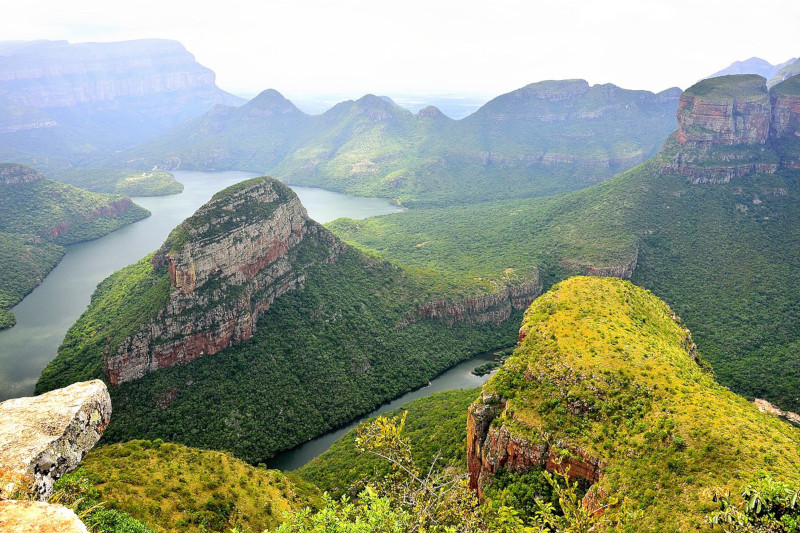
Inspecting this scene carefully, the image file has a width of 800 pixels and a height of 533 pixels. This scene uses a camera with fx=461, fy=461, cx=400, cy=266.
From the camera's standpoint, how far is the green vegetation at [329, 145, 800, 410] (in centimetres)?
7762

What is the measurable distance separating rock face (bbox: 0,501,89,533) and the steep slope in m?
19.8

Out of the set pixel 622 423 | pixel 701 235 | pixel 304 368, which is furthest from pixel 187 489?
pixel 701 235

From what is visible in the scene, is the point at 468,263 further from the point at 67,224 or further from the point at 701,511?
the point at 67,224

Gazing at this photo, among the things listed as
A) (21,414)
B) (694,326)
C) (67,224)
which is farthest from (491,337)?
(67,224)

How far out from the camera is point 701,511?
2450 centimetres

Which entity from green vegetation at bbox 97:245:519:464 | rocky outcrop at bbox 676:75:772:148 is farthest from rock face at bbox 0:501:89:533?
rocky outcrop at bbox 676:75:772:148

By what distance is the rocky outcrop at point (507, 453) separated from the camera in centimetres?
3244

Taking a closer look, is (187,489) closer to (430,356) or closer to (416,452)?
(416,452)

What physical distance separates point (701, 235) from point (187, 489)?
370 feet

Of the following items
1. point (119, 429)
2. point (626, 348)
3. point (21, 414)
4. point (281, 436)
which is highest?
point (21, 414)

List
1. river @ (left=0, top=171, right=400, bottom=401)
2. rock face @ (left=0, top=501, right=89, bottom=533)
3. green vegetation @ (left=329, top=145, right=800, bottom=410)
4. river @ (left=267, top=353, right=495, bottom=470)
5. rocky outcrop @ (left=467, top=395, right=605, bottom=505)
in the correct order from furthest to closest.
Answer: green vegetation @ (left=329, top=145, right=800, bottom=410), river @ (left=0, top=171, right=400, bottom=401), river @ (left=267, top=353, right=495, bottom=470), rocky outcrop @ (left=467, top=395, right=605, bottom=505), rock face @ (left=0, top=501, right=89, bottom=533)

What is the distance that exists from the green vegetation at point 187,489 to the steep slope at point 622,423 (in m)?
17.9

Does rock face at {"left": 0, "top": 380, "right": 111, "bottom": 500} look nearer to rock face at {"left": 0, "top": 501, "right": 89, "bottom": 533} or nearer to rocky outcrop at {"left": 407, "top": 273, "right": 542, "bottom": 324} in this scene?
rock face at {"left": 0, "top": 501, "right": 89, "bottom": 533}

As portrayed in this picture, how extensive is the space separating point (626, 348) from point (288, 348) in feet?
166
